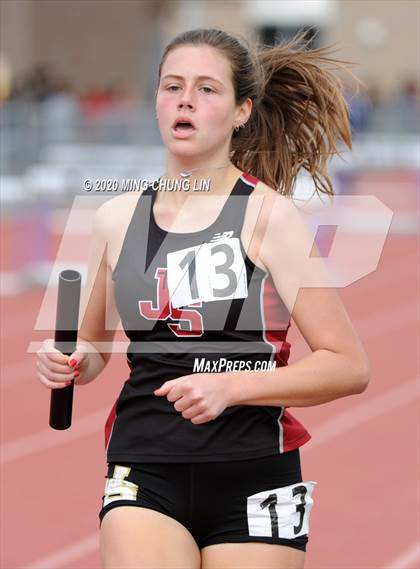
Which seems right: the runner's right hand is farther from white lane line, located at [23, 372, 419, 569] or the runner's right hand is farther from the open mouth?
white lane line, located at [23, 372, 419, 569]

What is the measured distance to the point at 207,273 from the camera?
123 inches

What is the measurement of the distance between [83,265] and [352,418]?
555 centimetres

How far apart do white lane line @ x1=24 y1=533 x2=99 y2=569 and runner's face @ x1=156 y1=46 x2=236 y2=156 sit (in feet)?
9.53

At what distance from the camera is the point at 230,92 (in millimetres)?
3301

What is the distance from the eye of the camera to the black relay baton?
3.17 metres

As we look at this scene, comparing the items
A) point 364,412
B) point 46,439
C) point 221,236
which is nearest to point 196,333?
point 221,236

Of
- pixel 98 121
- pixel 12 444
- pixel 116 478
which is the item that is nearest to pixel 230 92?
pixel 116 478

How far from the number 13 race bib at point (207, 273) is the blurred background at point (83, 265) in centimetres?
122

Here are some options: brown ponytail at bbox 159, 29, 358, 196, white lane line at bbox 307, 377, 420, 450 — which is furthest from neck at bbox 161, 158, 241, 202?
white lane line at bbox 307, 377, 420, 450

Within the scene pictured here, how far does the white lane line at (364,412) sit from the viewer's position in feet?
25.9

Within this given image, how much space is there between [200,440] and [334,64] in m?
1.43

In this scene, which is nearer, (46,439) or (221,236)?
(221,236)

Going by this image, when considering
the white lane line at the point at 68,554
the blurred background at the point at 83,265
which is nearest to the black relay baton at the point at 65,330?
the blurred background at the point at 83,265

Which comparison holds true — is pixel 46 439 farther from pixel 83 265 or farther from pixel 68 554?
pixel 83 265
